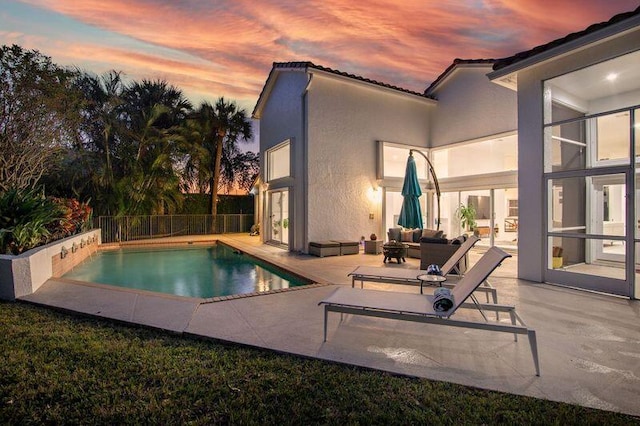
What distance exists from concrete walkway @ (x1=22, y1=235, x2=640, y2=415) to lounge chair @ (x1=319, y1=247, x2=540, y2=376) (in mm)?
386

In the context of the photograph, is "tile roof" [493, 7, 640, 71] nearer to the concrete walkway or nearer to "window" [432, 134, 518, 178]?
the concrete walkway

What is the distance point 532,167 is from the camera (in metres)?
8.23

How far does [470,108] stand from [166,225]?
60.3 feet

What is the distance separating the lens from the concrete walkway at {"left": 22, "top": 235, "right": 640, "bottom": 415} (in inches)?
136

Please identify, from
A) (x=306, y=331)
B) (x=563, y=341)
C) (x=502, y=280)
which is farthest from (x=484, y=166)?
(x=306, y=331)

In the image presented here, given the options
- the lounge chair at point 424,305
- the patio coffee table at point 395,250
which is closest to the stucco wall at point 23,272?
the lounge chair at point 424,305

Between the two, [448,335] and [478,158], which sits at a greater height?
[478,158]

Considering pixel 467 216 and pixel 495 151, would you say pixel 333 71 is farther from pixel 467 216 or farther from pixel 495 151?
pixel 467 216

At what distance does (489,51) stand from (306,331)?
47.4 ft

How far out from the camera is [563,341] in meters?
4.47

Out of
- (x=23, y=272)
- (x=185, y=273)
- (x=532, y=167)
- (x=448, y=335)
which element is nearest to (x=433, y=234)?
(x=532, y=167)

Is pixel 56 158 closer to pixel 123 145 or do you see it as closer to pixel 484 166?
pixel 123 145

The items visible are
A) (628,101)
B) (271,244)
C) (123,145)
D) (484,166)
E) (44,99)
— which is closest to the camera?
(628,101)

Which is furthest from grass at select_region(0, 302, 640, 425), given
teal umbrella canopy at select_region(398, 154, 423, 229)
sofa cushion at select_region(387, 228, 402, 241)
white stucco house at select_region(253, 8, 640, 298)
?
sofa cushion at select_region(387, 228, 402, 241)
